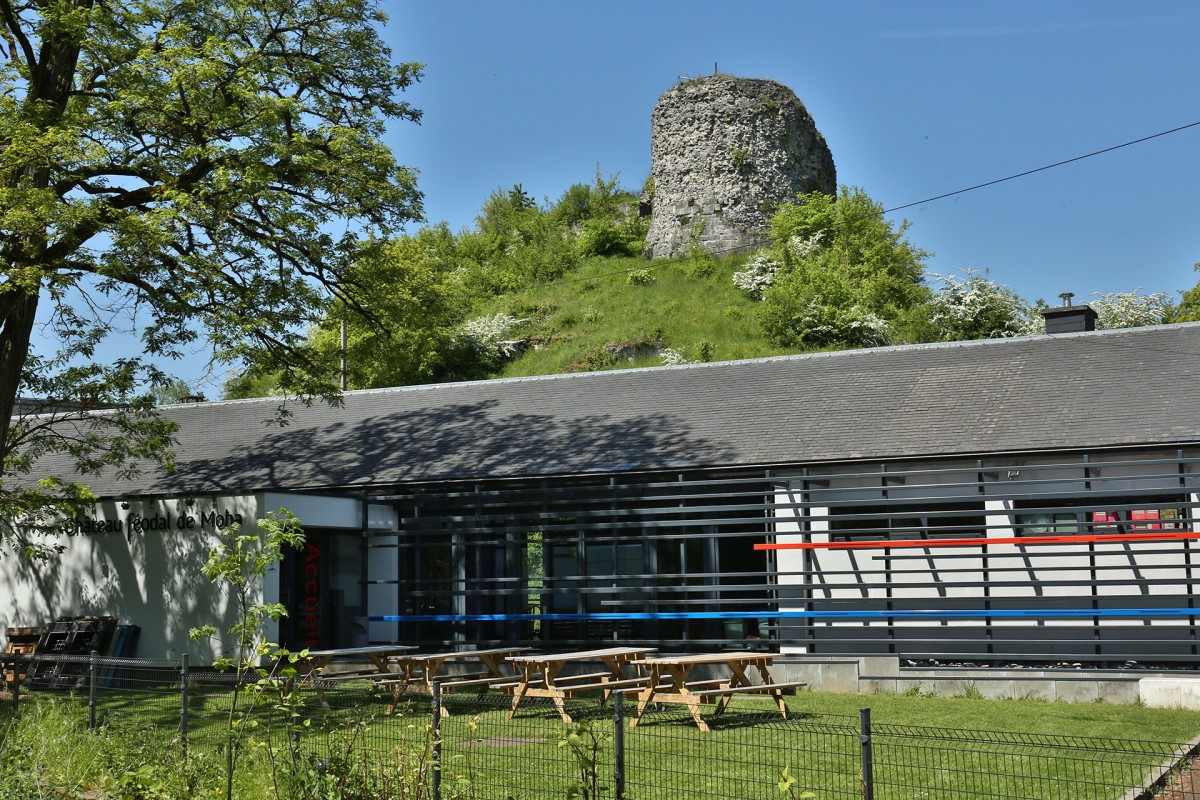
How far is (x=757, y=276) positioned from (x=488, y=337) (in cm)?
1157

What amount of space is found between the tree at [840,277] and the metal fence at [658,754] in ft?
105

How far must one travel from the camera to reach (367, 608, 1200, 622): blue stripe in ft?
46.6

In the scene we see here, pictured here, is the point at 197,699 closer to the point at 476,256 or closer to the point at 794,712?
the point at 794,712

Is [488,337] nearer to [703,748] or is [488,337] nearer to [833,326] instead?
[833,326]

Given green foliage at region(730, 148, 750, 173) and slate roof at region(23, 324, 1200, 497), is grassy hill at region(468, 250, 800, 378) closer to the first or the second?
green foliage at region(730, 148, 750, 173)

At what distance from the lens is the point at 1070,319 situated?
67.0 ft

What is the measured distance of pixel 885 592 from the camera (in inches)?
639

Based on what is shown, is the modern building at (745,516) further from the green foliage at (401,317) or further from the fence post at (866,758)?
the fence post at (866,758)

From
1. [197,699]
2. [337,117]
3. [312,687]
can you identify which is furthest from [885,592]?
[337,117]

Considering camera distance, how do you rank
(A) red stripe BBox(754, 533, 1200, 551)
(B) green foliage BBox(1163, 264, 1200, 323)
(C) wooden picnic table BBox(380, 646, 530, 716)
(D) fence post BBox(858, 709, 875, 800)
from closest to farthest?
1. (D) fence post BBox(858, 709, 875, 800)
2. (C) wooden picnic table BBox(380, 646, 530, 716)
3. (A) red stripe BBox(754, 533, 1200, 551)
4. (B) green foliage BBox(1163, 264, 1200, 323)

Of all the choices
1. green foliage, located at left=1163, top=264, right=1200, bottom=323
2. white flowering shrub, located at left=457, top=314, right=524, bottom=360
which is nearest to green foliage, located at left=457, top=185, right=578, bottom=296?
white flowering shrub, located at left=457, top=314, right=524, bottom=360

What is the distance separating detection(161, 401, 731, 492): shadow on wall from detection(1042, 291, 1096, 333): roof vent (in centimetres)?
696

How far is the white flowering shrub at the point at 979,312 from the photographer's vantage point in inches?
1661

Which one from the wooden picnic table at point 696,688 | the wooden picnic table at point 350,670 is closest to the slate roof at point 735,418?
the wooden picnic table at point 350,670
